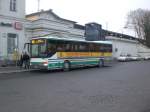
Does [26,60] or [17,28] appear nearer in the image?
[26,60]

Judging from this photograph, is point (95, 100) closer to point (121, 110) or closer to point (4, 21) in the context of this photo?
point (121, 110)

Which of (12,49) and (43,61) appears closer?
(43,61)

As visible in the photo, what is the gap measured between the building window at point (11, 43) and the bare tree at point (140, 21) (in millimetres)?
53811

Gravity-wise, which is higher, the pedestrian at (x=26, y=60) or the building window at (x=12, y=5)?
the building window at (x=12, y=5)

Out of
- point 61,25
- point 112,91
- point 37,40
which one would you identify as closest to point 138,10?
point 61,25

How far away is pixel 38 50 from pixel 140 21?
61532 mm

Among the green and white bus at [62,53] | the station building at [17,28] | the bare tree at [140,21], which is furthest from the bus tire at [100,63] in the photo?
the bare tree at [140,21]

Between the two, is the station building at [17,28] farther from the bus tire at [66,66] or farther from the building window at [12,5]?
the bus tire at [66,66]

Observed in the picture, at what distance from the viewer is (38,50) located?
2345 cm

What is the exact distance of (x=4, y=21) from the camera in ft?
103

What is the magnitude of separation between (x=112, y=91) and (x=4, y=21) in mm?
21672

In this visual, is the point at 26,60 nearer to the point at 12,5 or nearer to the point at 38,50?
the point at 38,50

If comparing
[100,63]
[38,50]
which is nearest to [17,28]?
[100,63]

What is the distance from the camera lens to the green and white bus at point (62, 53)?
23.1 m
